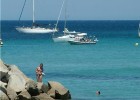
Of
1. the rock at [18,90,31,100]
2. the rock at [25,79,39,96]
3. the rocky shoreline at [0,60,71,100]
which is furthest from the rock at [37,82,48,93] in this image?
the rock at [18,90,31,100]

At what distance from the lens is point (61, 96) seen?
94.9 ft

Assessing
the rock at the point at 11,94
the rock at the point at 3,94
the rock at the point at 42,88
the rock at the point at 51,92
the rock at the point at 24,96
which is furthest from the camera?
the rock at the point at 51,92

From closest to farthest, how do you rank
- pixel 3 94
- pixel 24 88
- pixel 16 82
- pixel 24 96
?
pixel 3 94
pixel 24 96
pixel 24 88
pixel 16 82

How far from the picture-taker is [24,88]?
1101 inches

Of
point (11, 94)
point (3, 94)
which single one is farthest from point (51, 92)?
point (3, 94)

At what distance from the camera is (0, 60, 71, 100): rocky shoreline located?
27.2 metres

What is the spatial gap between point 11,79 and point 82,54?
39107mm

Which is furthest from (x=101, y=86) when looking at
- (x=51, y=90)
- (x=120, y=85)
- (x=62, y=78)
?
(x=51, y=90)

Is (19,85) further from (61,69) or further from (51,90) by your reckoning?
(61,69)

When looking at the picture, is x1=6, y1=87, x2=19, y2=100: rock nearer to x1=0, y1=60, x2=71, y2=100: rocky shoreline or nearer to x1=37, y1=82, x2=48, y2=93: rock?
x1=0, y1=60, x2=71, y2=100: rocky shoreline

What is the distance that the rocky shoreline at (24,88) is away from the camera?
27.2 metres

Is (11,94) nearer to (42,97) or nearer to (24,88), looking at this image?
(24,88)

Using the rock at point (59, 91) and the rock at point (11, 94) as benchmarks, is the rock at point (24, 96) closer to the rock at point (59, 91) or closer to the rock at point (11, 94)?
the rock at point (11, 94)

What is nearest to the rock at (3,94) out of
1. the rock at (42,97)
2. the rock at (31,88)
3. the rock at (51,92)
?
the rock at (42,97)
